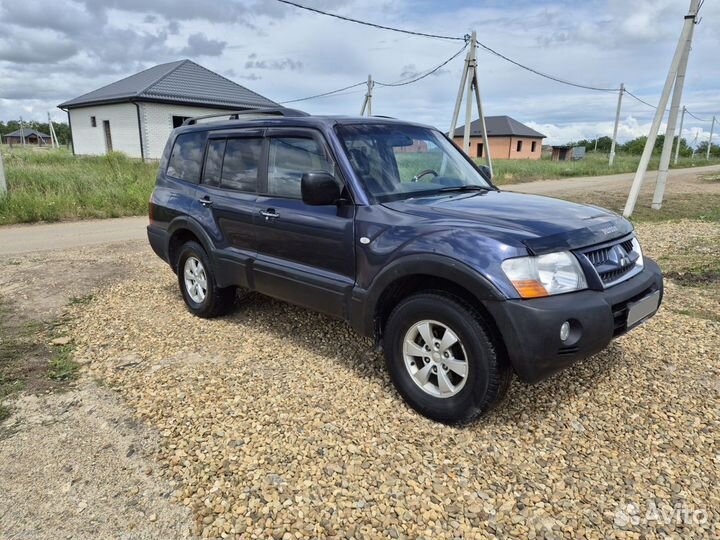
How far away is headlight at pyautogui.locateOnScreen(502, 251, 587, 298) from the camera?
2707mm

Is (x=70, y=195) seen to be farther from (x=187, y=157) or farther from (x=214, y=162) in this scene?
(x=214, y=162)

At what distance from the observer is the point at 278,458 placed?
279 centimetres

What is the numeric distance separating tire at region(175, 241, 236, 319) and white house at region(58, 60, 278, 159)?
80.2 ft

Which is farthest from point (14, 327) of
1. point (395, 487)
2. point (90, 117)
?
point (90, 117)

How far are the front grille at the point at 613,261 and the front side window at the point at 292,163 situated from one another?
1850 millimetres

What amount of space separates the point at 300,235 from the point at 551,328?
1.93 m

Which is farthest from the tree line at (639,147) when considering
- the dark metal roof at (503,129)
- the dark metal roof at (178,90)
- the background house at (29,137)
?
the background house at (29,137)

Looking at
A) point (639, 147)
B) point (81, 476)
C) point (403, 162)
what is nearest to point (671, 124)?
point (403, 162)

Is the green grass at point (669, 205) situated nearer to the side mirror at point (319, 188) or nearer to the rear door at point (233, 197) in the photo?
the rear door at point (233, 197)

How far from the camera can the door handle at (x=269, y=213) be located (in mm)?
3980

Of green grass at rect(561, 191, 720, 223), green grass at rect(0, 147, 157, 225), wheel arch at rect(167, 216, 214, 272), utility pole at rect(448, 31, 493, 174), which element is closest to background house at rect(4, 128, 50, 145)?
green grass at rect(0, 147, 157, 225)

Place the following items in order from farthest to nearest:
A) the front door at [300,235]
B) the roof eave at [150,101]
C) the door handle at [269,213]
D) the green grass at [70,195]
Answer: the roof eave at [150,101], the green grass at [70,195], the door handle at [269,213], the front door at [300,235]

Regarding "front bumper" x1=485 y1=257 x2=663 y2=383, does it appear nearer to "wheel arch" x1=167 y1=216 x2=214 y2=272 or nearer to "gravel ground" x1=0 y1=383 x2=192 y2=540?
"gravel ground" x1=0 y1=383 x2=192 y2=540

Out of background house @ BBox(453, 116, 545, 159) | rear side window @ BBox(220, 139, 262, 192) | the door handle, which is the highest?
background house @ BBox(453, 116, 545, 159)
